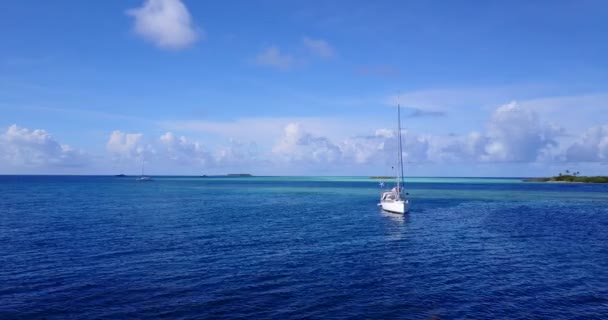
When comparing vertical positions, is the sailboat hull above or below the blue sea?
above

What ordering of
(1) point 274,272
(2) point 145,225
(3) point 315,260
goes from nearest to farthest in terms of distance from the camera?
(1) point 274,272 < (3) point 315,260 < (2) point 145,225

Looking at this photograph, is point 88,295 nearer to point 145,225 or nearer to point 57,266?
point 57,266

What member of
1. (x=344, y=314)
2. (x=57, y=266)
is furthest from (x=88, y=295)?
(x=344, y=314)

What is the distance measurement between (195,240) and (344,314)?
2801 cm

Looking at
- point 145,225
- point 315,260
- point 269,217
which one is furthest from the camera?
point 269,217

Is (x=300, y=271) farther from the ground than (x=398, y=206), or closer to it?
closer to it

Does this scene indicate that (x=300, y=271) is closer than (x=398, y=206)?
Yes

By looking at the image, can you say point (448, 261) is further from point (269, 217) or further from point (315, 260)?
point (269, 217)

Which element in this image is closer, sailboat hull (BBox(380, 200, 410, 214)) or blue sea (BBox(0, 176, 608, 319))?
blue sea (BBox(0, 176, 608, 319))

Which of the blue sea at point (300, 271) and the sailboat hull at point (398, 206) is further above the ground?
the sailboat hull at point (398, 206)

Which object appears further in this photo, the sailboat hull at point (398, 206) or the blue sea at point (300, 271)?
the sailboat hull at point (398, 206)

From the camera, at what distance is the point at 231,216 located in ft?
245

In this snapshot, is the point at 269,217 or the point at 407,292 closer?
the point at 407,292

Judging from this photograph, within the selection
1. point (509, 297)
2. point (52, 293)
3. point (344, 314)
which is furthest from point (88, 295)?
point (509, 297)
